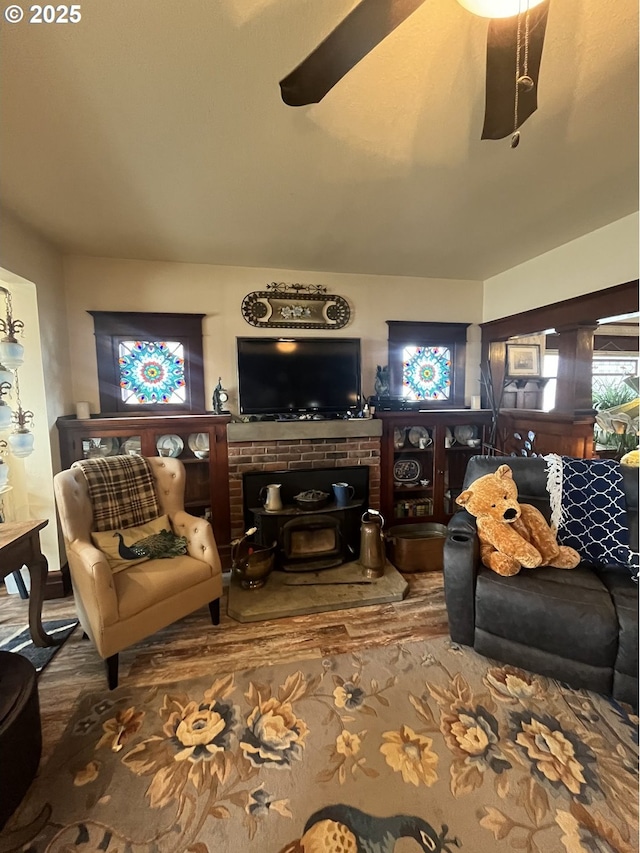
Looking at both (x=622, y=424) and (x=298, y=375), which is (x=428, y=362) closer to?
(x=298, y=375)

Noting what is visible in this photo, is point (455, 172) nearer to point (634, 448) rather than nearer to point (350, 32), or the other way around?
point (350, 32)

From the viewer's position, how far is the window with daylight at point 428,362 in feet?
11.2

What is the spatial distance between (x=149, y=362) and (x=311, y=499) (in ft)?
6.15

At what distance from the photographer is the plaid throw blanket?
2.03 m

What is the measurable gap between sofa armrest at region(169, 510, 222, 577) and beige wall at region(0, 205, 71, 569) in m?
1.08

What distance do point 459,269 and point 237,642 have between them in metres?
3.51

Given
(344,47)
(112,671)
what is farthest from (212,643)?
(344,47)

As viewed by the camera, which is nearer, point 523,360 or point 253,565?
point 253,565

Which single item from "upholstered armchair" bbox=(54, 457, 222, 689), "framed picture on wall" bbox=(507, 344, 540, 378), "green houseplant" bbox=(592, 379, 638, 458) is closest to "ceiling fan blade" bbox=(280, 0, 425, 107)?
"upholstered armchair" bbox=(54, 457, 222, 689)

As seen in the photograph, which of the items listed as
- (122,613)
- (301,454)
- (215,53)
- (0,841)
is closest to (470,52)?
(215,53)

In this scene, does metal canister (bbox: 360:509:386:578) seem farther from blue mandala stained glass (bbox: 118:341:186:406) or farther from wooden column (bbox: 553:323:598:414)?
blue mandala stained glass (bbox: 118:341:186:406)

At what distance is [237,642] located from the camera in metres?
2.00

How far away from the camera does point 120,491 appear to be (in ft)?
6.95

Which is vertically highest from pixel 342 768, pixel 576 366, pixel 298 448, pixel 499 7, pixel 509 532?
pixel 499 7
